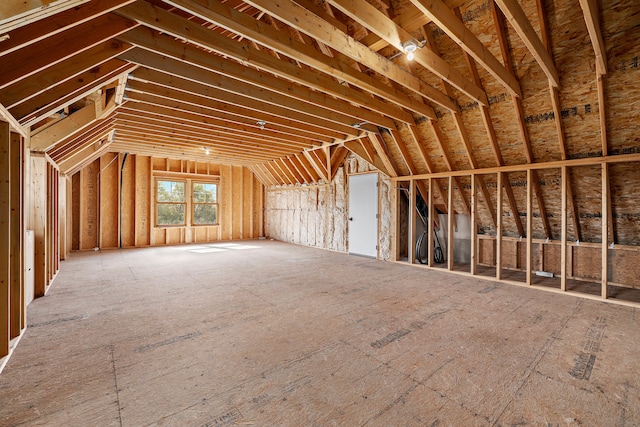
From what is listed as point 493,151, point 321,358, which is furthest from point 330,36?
point 493,151

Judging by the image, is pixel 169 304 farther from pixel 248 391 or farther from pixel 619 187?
pixel 619 187

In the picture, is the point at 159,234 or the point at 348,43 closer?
the point at 348,43

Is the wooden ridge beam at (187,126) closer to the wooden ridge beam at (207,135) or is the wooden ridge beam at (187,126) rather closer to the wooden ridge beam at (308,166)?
the wooden ridge beam at (207,135)

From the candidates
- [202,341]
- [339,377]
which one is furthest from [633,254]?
[202,341]

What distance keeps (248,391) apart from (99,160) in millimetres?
9135

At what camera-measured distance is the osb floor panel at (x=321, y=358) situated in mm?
1702

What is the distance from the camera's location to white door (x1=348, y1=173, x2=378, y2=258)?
7.11m

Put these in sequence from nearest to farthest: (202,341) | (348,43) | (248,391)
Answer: (248,391) → (202,341) → (348,43)

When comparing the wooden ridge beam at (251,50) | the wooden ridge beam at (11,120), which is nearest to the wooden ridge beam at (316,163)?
the wooden ridge beam at (251,50)

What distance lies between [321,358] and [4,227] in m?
2.84

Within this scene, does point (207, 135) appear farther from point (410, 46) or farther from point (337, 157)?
point (410, 46)

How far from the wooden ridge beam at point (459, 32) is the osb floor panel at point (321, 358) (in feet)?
9.17

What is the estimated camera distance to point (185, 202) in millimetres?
9609

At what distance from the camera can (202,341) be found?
2.60m
